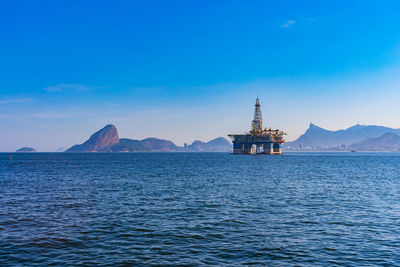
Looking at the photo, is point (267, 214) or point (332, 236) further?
point (267, 214)

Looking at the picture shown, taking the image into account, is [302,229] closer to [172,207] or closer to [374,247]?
[374,247]

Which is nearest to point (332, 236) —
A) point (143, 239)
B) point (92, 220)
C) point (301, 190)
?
A: point (143, 239)

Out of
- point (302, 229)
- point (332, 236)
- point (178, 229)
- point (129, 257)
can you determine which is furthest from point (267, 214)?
point (129, 257)

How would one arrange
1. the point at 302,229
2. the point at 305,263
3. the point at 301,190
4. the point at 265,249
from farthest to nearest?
the point at 301,190
the point at 302,229
the point at 265,249
the point at 305,263

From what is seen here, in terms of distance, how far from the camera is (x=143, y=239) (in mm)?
20438

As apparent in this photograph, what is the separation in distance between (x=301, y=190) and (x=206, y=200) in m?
16.9

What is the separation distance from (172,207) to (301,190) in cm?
2234

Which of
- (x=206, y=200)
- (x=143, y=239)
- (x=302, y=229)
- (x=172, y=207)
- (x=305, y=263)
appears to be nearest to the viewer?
(x=305, y=263)

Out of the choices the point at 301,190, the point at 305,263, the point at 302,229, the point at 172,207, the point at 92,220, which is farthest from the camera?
the point at 301,190

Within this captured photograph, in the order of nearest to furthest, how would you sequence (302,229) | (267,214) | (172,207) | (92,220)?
(302,229), (92,220), (267,214), (172,207)

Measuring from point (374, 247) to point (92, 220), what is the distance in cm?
2151

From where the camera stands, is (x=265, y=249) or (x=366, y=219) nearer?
(x=265, y=249)

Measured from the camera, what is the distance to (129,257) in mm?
17000

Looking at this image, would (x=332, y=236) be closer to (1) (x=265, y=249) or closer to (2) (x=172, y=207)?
(1) (x=265, y=249)
